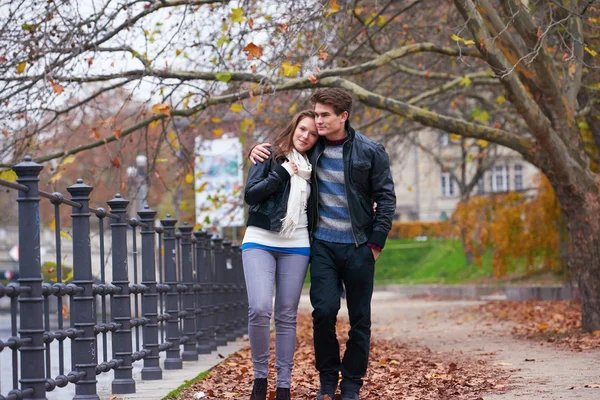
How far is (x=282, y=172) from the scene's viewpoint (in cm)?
629

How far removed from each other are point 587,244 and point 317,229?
6.30m

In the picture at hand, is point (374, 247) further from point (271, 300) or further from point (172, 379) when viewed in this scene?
point (172, 379)

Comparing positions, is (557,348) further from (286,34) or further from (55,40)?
(55,40)

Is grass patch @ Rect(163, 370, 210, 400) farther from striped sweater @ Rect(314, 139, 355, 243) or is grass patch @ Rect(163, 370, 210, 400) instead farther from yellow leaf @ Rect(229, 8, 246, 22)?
yellow leaf @ Rect(229, 8, 246, 22)

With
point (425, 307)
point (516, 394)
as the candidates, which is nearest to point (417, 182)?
point (425, 307)

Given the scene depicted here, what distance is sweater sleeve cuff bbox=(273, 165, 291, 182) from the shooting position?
6281 mm

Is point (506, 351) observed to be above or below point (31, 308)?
below

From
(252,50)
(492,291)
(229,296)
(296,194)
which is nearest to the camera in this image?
(296,194)

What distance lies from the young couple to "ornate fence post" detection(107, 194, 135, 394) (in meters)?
1.57

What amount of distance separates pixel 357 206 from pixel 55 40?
6.69 metres

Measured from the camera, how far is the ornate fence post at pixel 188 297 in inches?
412

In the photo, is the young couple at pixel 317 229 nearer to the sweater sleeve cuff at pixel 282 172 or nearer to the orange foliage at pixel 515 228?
the sweater sleeve cuff at pixel 282 172

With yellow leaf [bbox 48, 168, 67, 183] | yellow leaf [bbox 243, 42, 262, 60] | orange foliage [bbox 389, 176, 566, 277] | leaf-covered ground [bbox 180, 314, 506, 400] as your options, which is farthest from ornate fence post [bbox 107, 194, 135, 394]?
orange foliage [bbox 389, 176, 566, 277]

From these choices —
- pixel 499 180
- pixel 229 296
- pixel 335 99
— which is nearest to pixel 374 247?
pixel 335 99
